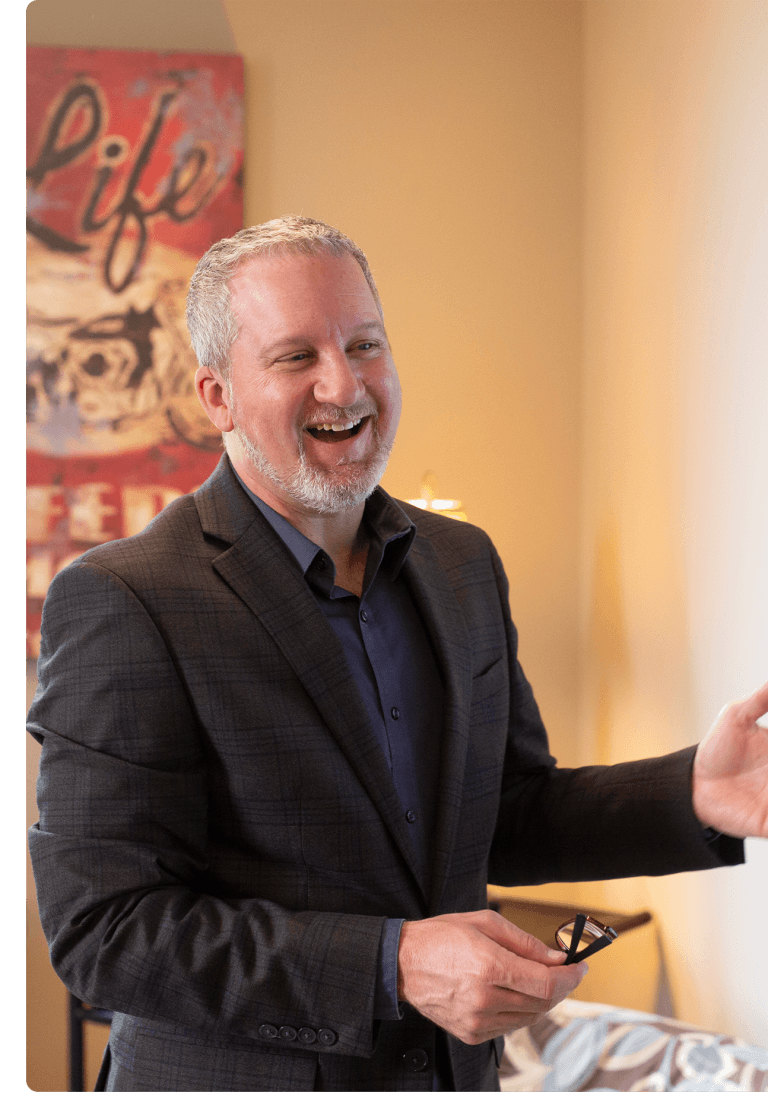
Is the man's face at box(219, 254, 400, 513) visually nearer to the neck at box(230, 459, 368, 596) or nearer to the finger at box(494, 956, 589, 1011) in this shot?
the neck at box(230, 459, 368, 596)

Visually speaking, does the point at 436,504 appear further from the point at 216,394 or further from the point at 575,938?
the point at 575,938

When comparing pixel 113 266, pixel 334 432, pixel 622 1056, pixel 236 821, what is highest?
pixel 113 266

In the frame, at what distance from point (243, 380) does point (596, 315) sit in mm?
2260

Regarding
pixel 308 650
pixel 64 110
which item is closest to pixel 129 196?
pixel 64 110

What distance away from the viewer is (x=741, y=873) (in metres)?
2.11

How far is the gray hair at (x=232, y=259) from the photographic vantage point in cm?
117

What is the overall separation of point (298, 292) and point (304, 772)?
21.1 inches

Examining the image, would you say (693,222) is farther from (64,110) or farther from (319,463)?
(64,110)

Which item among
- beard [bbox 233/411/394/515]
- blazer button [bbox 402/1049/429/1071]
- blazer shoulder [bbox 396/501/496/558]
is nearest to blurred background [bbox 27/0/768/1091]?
blazer shoulder [bbox 396/501/496/558]

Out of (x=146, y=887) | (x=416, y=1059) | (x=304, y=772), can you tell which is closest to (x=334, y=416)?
(x=304, y=772)

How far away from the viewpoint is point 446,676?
3.93ft

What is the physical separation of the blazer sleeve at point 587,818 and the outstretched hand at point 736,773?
19 millimetres

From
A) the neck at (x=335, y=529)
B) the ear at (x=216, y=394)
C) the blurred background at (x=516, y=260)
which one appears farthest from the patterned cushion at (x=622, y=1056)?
the ear at (x=216, y=394)

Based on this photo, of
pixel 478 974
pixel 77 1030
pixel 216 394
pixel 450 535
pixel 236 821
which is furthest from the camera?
pixel 77 1030
